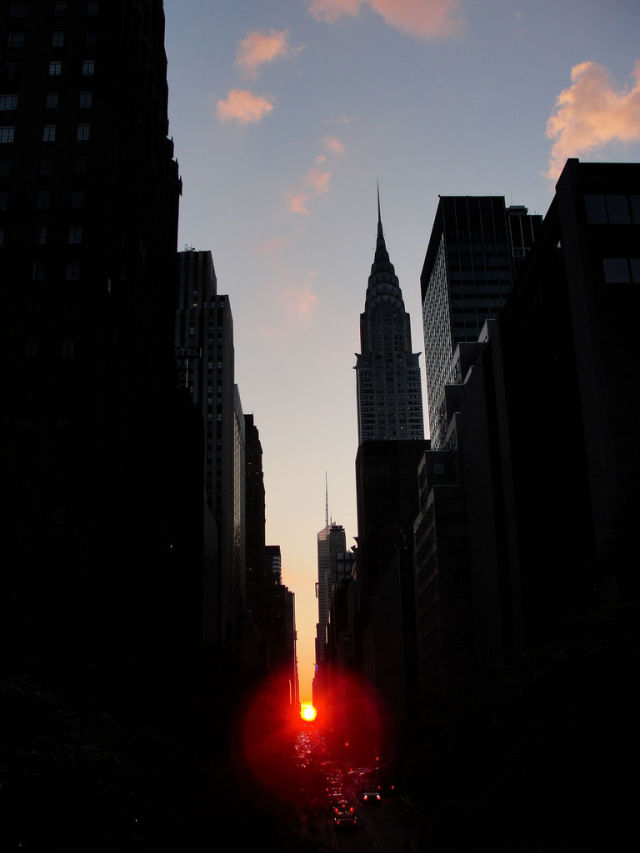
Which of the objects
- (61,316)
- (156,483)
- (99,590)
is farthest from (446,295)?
(99,590)

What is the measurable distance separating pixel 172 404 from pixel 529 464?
49.2 m

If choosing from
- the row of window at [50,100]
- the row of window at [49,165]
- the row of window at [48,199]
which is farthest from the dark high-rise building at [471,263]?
the row of window at [48,199]

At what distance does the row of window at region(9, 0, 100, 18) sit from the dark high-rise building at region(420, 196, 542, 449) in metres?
111

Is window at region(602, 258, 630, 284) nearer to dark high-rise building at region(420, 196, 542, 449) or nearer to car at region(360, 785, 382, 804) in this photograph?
car at region(360, 785, 382, 804)

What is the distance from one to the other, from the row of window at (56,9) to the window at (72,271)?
2612cm

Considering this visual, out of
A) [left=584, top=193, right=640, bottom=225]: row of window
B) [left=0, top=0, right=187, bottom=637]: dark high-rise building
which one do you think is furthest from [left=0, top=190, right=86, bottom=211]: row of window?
[left=584, top=193, right=640, bottom=225]: row of window

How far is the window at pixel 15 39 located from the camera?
76.6m

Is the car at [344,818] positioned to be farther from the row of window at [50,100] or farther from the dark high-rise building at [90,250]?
the row of window at [50,100]

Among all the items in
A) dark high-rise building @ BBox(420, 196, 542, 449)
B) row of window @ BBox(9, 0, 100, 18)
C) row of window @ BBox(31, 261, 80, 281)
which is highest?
dark high-rise building @ BBox(420, 196, 542, 449)

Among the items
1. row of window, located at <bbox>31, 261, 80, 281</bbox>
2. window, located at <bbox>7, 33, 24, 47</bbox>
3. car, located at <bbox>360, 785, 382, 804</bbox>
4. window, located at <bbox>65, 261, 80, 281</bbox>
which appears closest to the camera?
row of window, located at <bbox>31, 261, 80, 281</bbox>

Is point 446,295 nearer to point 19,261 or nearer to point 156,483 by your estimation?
point 156,483

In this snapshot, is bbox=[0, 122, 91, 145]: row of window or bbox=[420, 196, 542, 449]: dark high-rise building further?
bbox=[420, 196, 542, 449]: dark high-rise building

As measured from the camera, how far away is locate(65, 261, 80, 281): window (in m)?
70.2

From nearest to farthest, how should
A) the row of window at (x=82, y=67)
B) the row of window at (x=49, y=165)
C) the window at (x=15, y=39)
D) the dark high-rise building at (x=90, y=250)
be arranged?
the dark high-rise building at (x=90, y=250)
the row of window at (x=49, y=165)
the row of window at (x=82, y=67)
the window at (x=15, y=39)
